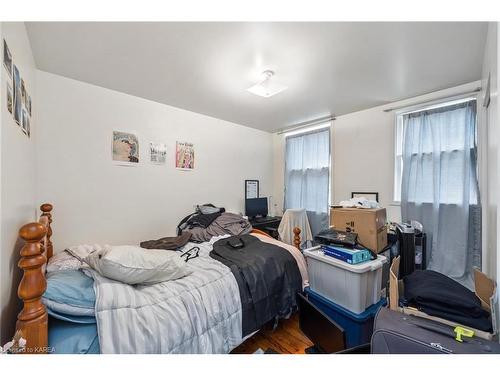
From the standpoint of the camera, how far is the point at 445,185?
2209mm

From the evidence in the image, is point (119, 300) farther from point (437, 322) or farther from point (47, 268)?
point (437, 322)

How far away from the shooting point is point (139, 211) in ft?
8.01

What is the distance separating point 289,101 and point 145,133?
1.82 meters

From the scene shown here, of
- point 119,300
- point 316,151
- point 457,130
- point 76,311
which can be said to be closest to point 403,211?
point 457,130

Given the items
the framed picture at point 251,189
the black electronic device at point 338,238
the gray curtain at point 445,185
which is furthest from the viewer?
the framed picture at point 251,189

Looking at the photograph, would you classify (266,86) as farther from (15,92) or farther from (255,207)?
(255,207)

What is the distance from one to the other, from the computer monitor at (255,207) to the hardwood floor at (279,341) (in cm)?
181

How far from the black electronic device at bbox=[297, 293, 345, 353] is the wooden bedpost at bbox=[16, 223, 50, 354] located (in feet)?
4.34

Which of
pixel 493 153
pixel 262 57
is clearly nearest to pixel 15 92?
pixel 262 57

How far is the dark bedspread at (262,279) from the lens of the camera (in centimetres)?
147

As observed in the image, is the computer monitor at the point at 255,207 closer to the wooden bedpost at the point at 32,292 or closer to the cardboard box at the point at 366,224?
the cardboard box at the point at 366,224

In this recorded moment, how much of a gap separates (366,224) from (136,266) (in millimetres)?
1708

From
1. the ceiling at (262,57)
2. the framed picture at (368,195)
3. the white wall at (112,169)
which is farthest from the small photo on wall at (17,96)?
the framed picture at (368,195)

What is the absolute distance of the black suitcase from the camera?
772 mm
